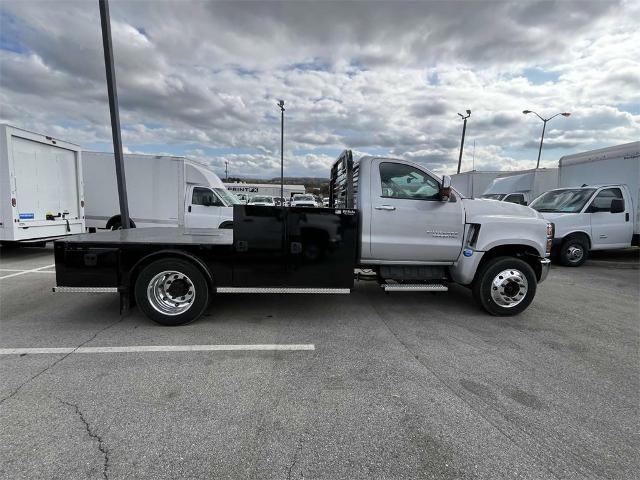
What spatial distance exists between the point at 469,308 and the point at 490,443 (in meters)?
3.38

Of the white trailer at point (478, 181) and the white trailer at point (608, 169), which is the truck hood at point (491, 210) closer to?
the white trailer at point (608, 169)

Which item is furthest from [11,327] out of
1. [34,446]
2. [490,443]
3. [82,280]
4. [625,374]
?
[625,374]

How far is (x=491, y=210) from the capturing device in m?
5.33

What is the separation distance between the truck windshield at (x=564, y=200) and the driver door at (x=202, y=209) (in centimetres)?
909

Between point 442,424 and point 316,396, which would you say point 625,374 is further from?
point 316,396

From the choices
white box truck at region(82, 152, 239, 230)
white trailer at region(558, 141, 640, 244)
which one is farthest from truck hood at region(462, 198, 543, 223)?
white box truck at region(82, 152, 239, 230)

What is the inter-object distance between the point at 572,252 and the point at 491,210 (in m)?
6.01

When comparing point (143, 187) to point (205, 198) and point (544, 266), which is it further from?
point (544, 266)

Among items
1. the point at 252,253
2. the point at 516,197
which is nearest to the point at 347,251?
the point at 252,253

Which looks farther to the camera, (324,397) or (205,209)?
(205,209)

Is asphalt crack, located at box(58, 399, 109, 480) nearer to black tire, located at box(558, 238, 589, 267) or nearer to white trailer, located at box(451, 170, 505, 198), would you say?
black tire, located at box(558, 238, 589, 267)

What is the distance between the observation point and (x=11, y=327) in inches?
176

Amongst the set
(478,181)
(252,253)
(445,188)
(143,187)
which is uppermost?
(478,181)

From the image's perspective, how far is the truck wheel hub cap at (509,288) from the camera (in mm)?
5211
